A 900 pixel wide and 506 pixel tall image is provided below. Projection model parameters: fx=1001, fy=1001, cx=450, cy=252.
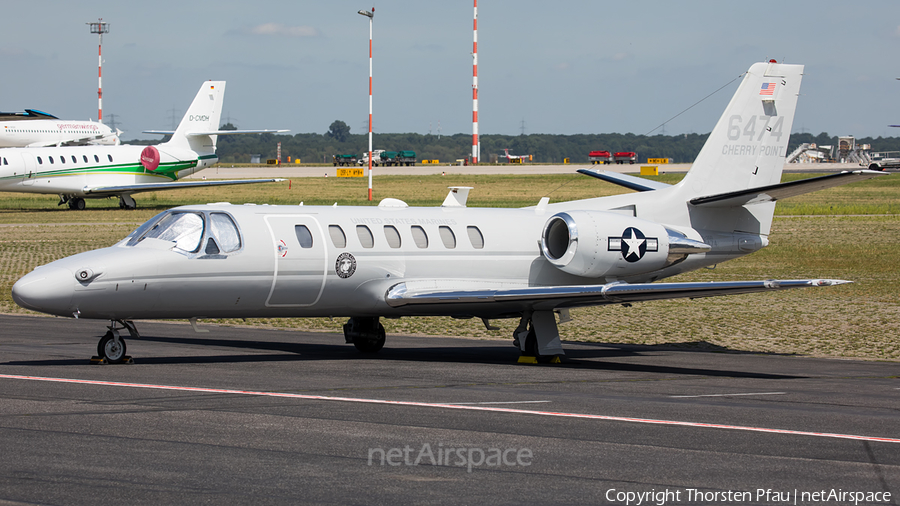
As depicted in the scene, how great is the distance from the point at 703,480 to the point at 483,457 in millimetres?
1913

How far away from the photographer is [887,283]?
27109 millimetres

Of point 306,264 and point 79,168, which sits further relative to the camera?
point 79,168

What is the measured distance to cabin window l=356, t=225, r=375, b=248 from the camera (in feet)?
53.1

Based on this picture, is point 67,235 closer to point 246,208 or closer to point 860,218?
point 246,208

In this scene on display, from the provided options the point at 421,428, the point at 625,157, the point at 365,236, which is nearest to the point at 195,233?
the point at 365,236

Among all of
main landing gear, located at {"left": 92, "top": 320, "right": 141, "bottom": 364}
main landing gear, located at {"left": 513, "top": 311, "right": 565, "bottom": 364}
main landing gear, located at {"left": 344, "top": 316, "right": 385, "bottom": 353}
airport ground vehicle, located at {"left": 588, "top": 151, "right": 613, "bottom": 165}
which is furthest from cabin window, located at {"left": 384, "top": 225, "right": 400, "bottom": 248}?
airport ground vehicle, located at {"left": 588, "top": 151, "right": 613, "bottom": 165}

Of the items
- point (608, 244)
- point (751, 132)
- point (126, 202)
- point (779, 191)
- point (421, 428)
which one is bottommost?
point (126, 202)

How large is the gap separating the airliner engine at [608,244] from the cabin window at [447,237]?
1.67 metres

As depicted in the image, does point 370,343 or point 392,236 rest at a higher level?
point 392,236

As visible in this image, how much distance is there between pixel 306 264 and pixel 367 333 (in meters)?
2.27

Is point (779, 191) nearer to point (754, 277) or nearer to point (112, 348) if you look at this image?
point (754, 277)

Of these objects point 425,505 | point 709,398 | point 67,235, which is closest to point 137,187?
point 67,235

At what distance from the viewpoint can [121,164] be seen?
58.2 m

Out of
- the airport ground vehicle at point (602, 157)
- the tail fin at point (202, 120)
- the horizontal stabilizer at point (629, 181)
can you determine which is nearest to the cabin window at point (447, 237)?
the horizontal stabilizer at point (629, 181)
